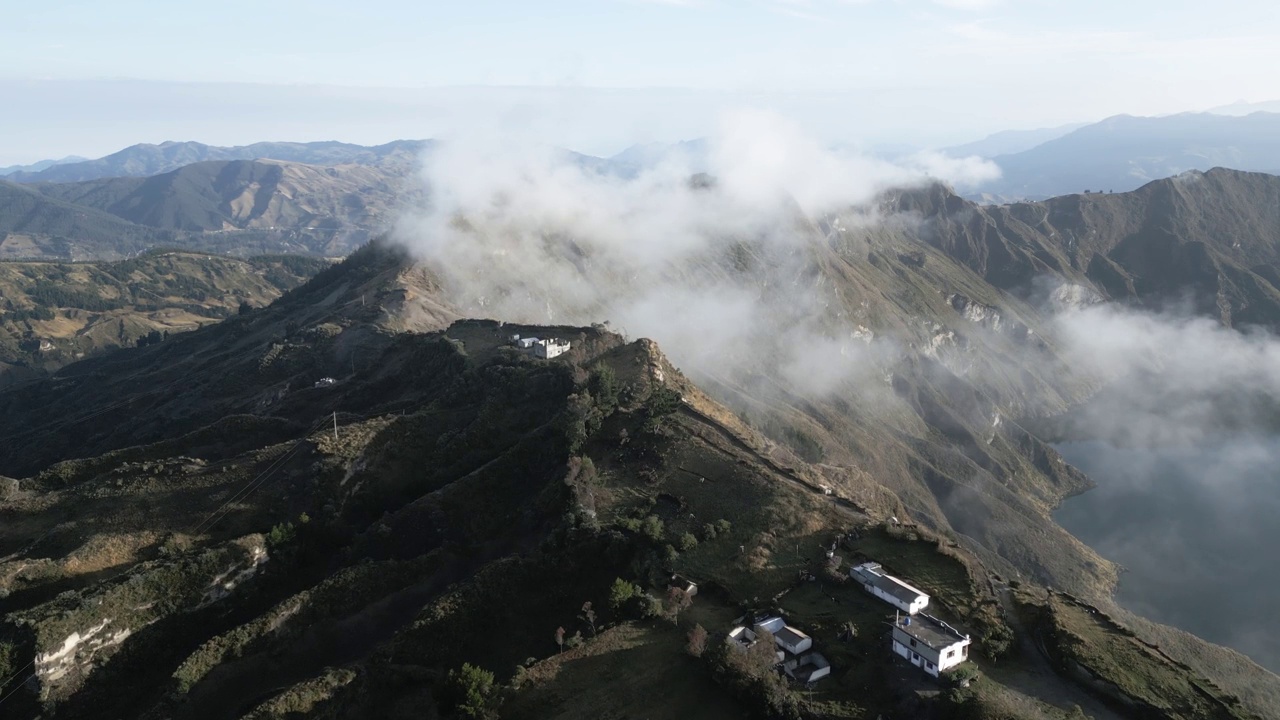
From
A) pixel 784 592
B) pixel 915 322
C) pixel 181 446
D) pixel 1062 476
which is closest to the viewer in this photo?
pixel 784 592

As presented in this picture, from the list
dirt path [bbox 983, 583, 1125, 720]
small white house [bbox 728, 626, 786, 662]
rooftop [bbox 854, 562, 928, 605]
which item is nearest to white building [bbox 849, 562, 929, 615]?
rooftop [bbox 854, 562, 928, 605]

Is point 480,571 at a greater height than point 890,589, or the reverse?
point 890,589

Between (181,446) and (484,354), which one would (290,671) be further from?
(484,354)

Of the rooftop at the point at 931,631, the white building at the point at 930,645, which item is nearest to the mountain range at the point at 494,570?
the white building at the point at 930,645

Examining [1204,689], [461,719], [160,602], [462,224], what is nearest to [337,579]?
[160,602]

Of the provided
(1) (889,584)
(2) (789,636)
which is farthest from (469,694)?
(1) (889,584)

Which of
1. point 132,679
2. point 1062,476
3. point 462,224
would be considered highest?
point 462,224

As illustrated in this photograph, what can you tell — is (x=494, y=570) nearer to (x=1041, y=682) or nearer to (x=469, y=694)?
(x=469, y=694)
